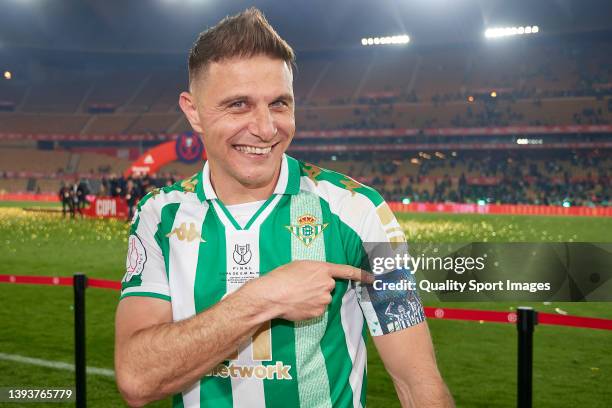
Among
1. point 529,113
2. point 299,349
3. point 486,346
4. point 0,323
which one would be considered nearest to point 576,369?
point 486,346

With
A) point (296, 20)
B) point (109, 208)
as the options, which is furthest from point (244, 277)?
point (296, 20)

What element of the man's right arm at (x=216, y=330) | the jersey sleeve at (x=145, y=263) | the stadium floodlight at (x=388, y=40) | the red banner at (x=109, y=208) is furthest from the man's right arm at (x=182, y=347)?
the stadium floodlight at (x=388, y=40)

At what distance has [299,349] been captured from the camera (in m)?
2.06

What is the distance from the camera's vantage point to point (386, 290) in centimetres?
199

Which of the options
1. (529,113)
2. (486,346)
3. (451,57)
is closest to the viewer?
(486,346)

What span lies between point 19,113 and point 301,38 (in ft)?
95.5

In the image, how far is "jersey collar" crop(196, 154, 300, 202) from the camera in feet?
7.28

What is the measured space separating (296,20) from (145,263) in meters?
59.9

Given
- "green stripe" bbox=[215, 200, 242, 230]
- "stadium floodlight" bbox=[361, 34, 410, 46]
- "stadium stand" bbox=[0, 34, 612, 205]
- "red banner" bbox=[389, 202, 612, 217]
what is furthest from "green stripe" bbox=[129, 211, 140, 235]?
"stadium floodlight" bbox=[361, 34, 410, 46]

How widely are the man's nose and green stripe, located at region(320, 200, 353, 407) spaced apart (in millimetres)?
371

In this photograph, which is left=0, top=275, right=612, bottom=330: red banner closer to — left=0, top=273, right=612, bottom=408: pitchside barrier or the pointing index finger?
left=0, top=273, right=612, bottom=408: pitchside barrier

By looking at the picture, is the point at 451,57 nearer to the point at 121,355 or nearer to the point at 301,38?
the point at 301,38

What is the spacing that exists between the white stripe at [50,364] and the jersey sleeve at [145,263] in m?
4.83

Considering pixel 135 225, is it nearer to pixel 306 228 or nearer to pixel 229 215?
pixel 229 215
